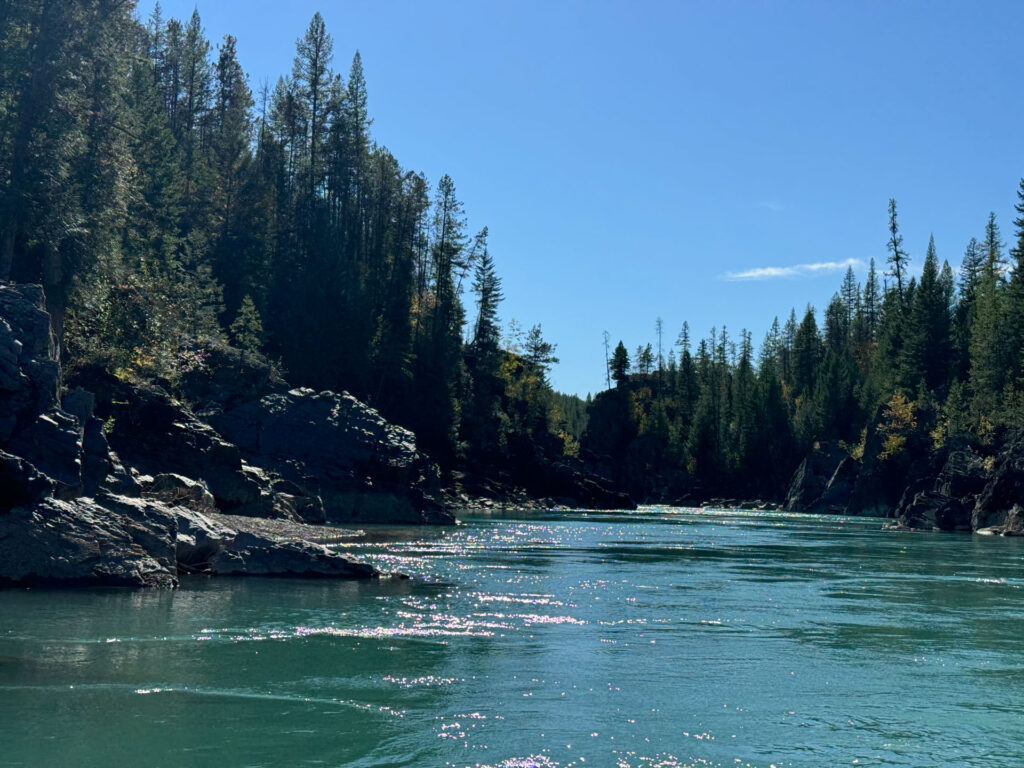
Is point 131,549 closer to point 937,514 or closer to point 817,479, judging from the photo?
point 937,514

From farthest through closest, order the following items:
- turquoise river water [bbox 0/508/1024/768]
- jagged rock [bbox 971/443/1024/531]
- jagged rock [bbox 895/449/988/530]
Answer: jagged rock [bbox 895/449/988/530] < jagged rock [bbox 971/443/1024/531] < turquoise river water [bbox 0/508/1024/768]

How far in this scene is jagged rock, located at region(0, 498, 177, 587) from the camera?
2292 centimetres

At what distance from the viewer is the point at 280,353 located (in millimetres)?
89875

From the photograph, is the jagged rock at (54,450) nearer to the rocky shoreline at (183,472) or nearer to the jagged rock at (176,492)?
the rocky shoreline at (183,472)

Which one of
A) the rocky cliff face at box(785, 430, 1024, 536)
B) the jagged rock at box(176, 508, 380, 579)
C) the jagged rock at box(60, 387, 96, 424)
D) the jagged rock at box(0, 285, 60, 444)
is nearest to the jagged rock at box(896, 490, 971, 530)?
the rocky cliff face at box(785, 430, 1024, 536)

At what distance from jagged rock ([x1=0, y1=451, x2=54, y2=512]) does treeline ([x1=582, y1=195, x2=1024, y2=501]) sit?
83.5 m

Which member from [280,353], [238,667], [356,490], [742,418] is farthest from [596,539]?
[742,418]

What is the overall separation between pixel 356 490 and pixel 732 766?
52275 millimetres

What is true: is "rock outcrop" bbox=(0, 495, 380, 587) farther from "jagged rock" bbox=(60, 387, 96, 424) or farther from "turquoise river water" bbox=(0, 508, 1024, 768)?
"jagged rock" bbox=(60, 387, 96, 424)

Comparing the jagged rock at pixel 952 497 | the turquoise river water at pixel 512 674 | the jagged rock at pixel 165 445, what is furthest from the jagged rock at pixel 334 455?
the jagged rock at pixel 952 497

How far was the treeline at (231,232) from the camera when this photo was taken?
147 ft

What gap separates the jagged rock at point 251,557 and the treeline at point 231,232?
20805mm

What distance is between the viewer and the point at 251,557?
93.0ft

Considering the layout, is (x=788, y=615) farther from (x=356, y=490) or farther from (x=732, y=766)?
(x=356, y=490)
